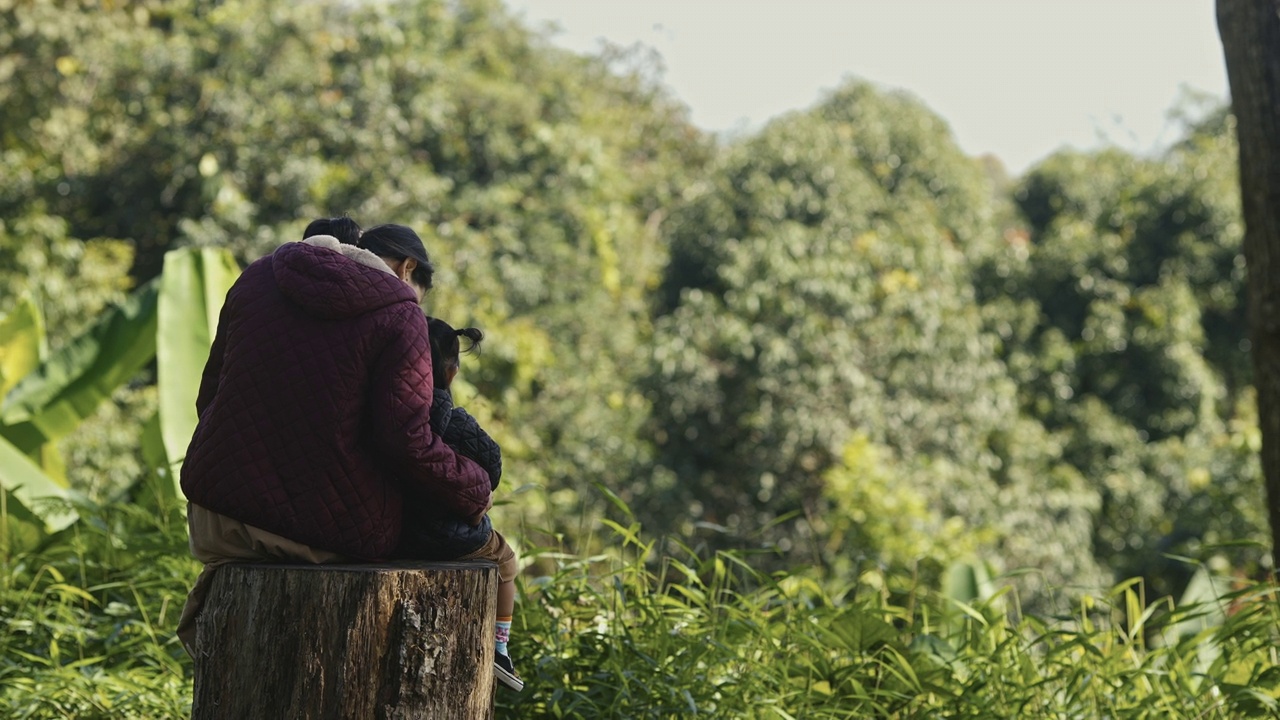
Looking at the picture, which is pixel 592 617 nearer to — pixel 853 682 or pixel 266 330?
pixel 853 682

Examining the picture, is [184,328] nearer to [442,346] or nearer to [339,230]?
[339,230]

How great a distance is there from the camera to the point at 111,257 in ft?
40.5

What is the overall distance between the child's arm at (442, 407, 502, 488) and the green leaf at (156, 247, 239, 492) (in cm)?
221

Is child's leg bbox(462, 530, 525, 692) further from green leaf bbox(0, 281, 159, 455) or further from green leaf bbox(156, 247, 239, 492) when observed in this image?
green leaf bbox(0, 281, 159, 455)

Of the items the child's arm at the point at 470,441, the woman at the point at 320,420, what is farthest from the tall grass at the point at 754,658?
the woman at the point at 320,420

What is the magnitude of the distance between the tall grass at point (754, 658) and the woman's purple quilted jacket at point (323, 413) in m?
0.83

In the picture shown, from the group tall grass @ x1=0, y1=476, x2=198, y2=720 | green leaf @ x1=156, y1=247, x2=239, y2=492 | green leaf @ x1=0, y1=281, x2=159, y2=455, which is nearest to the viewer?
tall grass @ x1=0, y1=476, x2=198, y2=720

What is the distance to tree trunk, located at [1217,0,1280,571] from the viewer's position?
3701 mm

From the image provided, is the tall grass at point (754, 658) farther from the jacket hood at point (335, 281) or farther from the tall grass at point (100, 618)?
the jacket hood at point (335, 281)

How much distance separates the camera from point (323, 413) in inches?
94.1

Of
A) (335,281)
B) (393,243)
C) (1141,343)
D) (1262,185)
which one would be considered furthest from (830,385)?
(335,281)

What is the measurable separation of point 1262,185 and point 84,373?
13.3 feet

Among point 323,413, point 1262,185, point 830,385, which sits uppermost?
point 1262,185

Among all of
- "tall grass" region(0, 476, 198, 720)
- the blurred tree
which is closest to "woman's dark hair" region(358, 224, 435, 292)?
"tall grass" region(0, 476, 198, 720)
